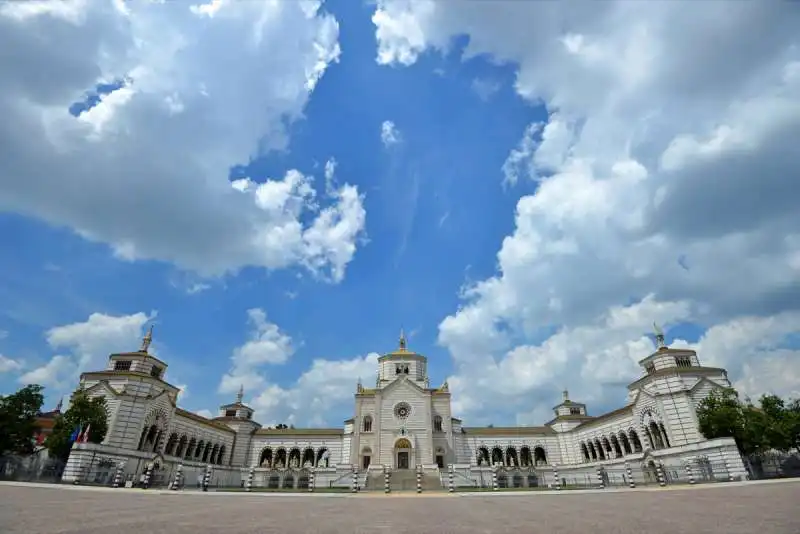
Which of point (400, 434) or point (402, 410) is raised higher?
point (402, 410)

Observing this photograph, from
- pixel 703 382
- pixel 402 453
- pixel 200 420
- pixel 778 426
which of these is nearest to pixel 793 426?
pixel 778 426

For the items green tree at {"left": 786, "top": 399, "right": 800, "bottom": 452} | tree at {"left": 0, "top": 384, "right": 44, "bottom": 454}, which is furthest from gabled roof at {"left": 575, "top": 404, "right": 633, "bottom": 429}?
tree at {"left": 0, "top": 384, "right": 44, "bottom": 454}

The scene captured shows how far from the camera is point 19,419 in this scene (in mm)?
35750

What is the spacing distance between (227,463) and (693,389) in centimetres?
5444

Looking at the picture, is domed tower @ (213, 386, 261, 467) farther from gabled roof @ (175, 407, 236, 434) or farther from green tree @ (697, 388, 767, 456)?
green tree @ (697, 388, 767, 456)

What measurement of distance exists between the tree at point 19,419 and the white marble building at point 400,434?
4.64 metres

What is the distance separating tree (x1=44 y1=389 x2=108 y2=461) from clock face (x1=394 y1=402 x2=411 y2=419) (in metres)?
29.1

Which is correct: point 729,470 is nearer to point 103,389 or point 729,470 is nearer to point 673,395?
point 673,395

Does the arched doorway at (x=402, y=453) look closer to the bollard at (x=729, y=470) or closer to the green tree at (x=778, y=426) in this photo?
the bollard at (x=729, y=470)

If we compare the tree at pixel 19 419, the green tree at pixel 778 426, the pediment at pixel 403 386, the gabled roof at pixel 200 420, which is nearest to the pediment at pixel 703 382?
the green tree at pixel 778 426

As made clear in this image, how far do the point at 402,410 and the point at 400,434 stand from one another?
2747mm

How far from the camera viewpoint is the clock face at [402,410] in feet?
162

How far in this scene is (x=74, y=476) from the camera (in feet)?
111

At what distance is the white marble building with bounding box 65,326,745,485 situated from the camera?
39719 millimetres
